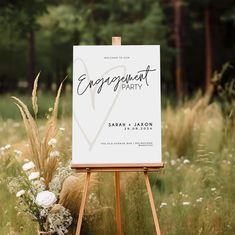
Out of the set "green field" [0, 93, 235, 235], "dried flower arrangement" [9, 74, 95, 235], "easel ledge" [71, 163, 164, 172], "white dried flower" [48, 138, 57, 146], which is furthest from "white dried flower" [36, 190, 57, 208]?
"green field" [0, 93, 235, 235]

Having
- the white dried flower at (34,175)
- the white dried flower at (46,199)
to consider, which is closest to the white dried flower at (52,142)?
the white dried flower at (34,175)

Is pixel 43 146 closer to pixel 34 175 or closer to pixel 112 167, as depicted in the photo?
pixel 34 175

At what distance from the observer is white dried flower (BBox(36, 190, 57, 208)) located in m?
4.35

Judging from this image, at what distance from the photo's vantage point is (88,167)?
435cm

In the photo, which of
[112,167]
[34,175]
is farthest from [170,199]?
[34,175]

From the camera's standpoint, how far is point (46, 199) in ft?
14.3

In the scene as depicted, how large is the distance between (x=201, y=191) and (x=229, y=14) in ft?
40.9

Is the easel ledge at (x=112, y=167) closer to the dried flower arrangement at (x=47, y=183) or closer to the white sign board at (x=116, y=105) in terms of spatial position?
the white sign board at (x=116, y=105)

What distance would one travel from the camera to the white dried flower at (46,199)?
14.3ft

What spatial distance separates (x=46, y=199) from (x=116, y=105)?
2.57 feet

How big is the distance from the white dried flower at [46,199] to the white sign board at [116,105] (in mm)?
286

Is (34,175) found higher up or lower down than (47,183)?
higher up

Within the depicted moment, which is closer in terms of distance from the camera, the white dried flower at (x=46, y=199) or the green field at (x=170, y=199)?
the white dried flower at (x=46, y=199)

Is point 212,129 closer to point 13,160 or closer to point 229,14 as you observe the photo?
point 13,160
